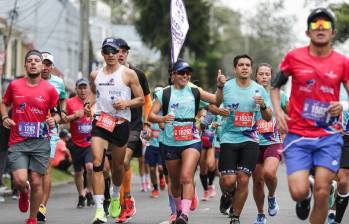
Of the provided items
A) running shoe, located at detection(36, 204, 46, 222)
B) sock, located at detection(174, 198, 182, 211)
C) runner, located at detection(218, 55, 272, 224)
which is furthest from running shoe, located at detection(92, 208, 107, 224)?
running shoe, located at detection(36, 204, 46, 222)

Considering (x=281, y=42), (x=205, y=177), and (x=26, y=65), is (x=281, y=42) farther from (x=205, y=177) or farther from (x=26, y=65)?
(x=26, y=65)

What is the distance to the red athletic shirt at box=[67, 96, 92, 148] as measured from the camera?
17281 mm

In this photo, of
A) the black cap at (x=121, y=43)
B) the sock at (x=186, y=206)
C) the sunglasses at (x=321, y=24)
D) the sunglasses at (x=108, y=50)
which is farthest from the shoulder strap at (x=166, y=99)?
the sunglasses at (x=321, y=24)

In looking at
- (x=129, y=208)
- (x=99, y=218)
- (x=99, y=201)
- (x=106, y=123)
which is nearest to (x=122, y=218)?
(x=129, y=208)

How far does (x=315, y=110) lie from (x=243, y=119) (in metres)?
2.84

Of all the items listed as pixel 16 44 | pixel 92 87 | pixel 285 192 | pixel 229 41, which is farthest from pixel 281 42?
pixel 92 87

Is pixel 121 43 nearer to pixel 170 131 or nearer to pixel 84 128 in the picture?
pixel 170 131

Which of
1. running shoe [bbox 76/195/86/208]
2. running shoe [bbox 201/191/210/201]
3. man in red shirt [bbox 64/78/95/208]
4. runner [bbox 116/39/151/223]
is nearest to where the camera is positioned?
runner [bbox 116/39/151/223]

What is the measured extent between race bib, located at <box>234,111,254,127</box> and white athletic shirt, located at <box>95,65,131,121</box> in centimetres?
142

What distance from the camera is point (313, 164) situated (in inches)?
379

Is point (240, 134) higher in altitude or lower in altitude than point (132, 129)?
higher

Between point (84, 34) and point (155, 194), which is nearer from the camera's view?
point (155, 194)

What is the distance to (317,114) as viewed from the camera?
960cm

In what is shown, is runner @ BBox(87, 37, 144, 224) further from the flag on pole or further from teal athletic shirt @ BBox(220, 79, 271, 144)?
the flag on pole
